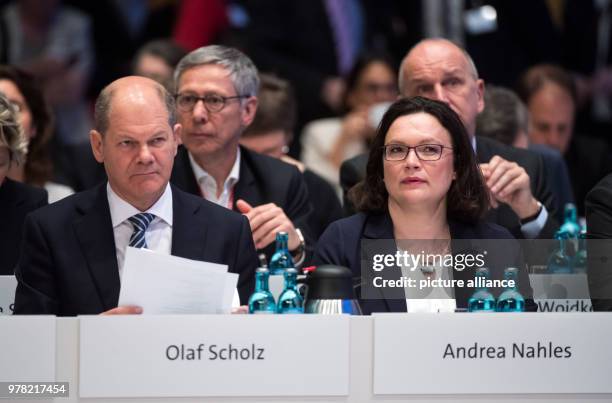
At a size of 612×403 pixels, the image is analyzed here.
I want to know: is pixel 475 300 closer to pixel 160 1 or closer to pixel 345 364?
pixel 345 364

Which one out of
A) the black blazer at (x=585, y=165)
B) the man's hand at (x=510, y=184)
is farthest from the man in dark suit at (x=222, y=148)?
the black blazer at (x=585, y=165)

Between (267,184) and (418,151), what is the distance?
103 centimetres

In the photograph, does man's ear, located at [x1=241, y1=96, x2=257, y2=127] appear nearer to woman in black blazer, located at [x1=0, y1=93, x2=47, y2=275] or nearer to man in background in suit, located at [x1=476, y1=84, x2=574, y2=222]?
woman in black blazer, located at [x1=0, y1=93, x2=47, y2=275]

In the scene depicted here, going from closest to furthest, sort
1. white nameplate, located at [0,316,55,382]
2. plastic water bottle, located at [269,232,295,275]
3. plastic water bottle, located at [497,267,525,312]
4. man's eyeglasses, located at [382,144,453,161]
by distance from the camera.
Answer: white nameplate, located at [0,316,55,382]
plastic water bottle, located at [497,267,525,312]
plastic water bottle, located at [269,232,295,275]
man's eyeglasses, located at [382,144,453,161]

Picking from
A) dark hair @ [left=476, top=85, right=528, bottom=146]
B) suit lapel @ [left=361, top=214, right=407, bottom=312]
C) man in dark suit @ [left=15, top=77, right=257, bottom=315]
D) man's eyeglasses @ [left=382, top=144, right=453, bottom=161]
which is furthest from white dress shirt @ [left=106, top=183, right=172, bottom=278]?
dark hair @ [left=476, top=85, right=528, bottom=146]

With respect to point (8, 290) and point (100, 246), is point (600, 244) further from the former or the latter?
point (8, 290)

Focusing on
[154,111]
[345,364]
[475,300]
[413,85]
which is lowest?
[345,364]

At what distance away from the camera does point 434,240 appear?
3.58 metres

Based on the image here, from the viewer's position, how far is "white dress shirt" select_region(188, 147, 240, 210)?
4.55m

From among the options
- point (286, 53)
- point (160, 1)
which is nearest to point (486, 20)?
point (286, 53)

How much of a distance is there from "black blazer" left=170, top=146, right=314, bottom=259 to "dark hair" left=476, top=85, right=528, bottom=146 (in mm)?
986

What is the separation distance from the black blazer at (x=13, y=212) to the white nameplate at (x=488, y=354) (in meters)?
1.47

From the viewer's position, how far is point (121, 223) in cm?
346

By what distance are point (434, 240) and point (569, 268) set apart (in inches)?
17.9
